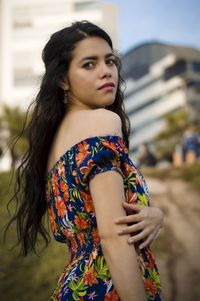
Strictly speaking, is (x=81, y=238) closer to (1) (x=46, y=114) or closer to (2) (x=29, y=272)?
(1) (x=46, y=114)

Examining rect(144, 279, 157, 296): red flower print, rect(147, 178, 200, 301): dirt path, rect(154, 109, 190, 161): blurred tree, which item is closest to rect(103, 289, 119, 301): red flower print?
rect(144, 279, 157, 296): red flower print

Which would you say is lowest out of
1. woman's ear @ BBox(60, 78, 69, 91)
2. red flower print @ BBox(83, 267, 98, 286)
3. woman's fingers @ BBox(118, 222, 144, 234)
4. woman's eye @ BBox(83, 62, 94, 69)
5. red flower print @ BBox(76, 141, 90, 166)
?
red flower print @ BBox(83, 267, 98, 286)

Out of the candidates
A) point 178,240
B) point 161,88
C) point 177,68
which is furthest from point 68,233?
point 161,88

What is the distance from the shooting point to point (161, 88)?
7956 centimetres

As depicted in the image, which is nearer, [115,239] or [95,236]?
[115,239]

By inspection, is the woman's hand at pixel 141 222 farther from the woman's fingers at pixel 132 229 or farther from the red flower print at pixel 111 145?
the red flower print at pixel 111 145

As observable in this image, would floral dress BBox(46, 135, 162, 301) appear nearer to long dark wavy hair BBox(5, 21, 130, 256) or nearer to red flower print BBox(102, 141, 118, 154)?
red flower print BBox(102, 141, 118, 154)

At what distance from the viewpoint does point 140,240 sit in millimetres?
1764

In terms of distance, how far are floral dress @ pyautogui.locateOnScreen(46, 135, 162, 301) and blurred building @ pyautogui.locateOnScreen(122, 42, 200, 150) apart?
221 ft

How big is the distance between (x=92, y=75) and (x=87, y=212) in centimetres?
49

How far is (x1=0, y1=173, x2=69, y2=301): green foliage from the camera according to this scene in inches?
207

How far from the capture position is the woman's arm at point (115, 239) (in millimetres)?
1596


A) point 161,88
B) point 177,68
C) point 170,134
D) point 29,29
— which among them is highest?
point 29,29

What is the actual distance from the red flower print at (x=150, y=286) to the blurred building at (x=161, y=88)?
67.4m
